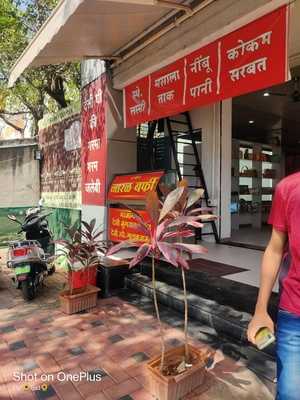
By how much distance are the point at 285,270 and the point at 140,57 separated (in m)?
3.95

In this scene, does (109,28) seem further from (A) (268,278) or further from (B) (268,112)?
(B) (268,112)

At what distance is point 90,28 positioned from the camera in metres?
3.93

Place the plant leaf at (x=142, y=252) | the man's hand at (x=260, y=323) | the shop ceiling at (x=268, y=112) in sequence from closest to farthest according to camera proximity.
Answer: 1. the man's hand at (x=260, y=323)
2. the plant leaf at (x=142, y=252)
3. the shop ceiling at (x=268, y=112)

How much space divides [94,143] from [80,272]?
2492 mm

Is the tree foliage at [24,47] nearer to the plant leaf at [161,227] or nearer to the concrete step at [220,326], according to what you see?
the concrete step at [220,326]

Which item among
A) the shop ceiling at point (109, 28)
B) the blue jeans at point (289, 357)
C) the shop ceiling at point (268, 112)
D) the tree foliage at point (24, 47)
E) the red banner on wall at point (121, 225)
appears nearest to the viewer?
the blue jeans at point (289, 357)

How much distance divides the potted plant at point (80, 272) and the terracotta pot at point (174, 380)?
1682mm

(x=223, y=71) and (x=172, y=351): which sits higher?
(x=223, y=71)

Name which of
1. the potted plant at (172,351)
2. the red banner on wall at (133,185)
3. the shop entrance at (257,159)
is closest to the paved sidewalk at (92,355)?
the potted plant at (172,351)

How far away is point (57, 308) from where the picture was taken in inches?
153

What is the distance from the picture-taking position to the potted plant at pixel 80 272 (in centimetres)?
370

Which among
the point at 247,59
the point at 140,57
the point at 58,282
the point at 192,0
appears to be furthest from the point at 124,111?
the point at 58,282

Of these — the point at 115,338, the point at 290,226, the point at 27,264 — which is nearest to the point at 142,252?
the point at 290,226

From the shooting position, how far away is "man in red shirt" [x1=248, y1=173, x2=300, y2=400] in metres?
1.33
